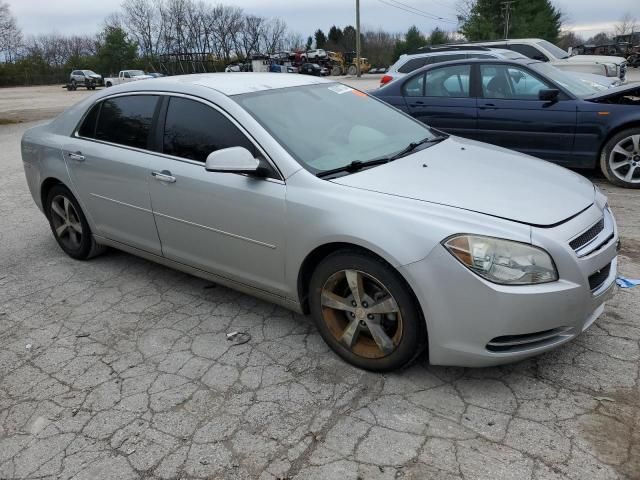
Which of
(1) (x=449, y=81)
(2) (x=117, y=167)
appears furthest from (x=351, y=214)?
(1) (x=449, y=81)

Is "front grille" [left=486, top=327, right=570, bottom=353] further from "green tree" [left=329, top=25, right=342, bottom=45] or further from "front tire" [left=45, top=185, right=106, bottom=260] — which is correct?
"green tree" [left=329, top=25, right=342, bottom=45]

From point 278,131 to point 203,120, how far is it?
59 cm

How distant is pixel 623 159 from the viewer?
6355 millimetres

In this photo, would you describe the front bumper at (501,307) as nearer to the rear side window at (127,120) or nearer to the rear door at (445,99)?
the rear side window at (127,120)

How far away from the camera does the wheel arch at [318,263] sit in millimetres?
2689

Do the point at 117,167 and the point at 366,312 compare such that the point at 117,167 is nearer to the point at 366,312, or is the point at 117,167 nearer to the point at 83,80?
the point at 366,312

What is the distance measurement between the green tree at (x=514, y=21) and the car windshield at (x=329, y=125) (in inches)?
1822

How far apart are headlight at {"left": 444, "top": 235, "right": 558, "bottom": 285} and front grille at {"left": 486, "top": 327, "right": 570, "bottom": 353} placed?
281 mm

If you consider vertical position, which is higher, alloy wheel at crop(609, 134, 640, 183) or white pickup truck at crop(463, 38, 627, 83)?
white pickup truck at crop(463, 38, 627, 83)

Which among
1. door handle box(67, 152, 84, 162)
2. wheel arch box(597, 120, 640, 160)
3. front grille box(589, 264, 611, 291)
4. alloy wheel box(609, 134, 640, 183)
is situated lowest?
alloy wheel box(609, 134, 640, 183)

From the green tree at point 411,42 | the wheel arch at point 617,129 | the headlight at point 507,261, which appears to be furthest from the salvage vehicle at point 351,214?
the green tree at point 411,42

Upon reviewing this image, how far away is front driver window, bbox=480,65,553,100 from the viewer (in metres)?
6.74

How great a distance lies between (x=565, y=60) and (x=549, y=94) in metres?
8.00

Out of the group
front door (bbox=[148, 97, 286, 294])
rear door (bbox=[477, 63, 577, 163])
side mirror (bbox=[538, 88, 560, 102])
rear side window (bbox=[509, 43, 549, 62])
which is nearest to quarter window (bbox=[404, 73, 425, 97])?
rear door (bbox=[477, 63, 577, 163])
